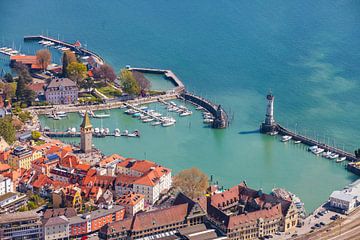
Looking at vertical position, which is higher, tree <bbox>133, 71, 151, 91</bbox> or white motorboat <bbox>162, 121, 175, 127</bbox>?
tree <bbox>133, 71, 151, 91</bbox>

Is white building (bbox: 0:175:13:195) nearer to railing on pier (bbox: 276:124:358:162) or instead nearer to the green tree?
the green tree

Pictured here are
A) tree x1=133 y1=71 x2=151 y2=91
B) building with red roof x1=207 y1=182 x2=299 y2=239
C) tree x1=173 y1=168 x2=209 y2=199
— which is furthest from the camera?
tree x1=133 y1=71 x2=151 y2=91

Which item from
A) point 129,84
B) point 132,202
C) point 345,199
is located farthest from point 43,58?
point 345,199

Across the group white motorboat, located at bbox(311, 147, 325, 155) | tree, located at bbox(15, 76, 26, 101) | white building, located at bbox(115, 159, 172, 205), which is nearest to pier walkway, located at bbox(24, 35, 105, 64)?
tree, located at bbox(15, 76, 26, 101)

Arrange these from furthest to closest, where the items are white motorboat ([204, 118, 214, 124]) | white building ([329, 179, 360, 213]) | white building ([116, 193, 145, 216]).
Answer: white motorboat ([204, 118, 214, 124]), white building ([329, 179, 360, 213]), white building ([116, 193, 145, 216])

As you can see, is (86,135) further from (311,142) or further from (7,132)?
(311,142)

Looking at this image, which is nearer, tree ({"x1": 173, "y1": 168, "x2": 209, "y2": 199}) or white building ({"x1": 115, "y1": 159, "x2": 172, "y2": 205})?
tree ({"x1": 173, "y1": 168, "x2": 209, "y2": 199})

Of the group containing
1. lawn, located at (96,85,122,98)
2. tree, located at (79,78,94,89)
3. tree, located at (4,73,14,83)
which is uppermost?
tree, located at (4,73,14,83)
